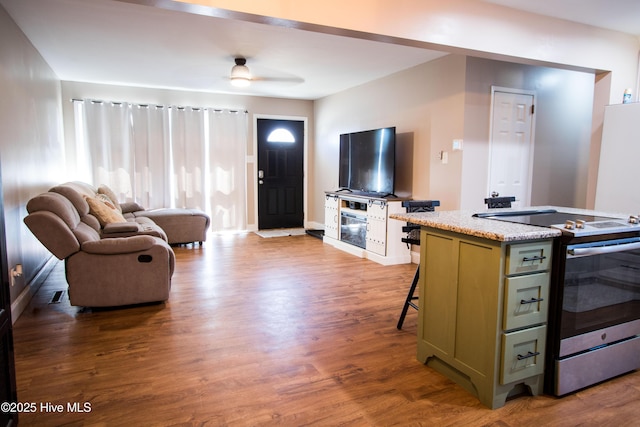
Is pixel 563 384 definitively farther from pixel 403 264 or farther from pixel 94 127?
pixel 94 127

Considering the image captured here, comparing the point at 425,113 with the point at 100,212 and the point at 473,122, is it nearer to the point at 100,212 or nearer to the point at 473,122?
the point at 473,122

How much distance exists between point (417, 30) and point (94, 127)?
5.35 m

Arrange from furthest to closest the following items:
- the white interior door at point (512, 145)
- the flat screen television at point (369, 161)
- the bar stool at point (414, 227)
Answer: the flat screen television at point (369, 161) → the white interior door at point (512, 145) → the bar stool at point (414, 227)

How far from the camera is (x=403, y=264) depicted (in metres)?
4.95

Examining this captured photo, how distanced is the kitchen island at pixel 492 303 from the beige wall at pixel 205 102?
5421mm

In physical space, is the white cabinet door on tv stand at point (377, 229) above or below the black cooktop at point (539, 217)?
below

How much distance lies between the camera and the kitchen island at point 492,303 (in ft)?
6.41

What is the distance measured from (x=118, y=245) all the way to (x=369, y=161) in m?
3.36

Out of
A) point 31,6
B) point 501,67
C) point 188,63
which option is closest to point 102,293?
point 31,6

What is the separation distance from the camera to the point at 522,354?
6.72 feet

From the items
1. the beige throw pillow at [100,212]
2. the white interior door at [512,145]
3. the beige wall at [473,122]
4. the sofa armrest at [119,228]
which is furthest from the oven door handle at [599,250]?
the beige throw pillow at [100,212]

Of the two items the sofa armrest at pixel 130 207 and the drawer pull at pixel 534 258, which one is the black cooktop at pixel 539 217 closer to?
the drawer pull at pixel 534 258

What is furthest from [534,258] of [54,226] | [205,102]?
[205,102]

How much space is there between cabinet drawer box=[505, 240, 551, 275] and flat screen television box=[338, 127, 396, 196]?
9.99 ft
